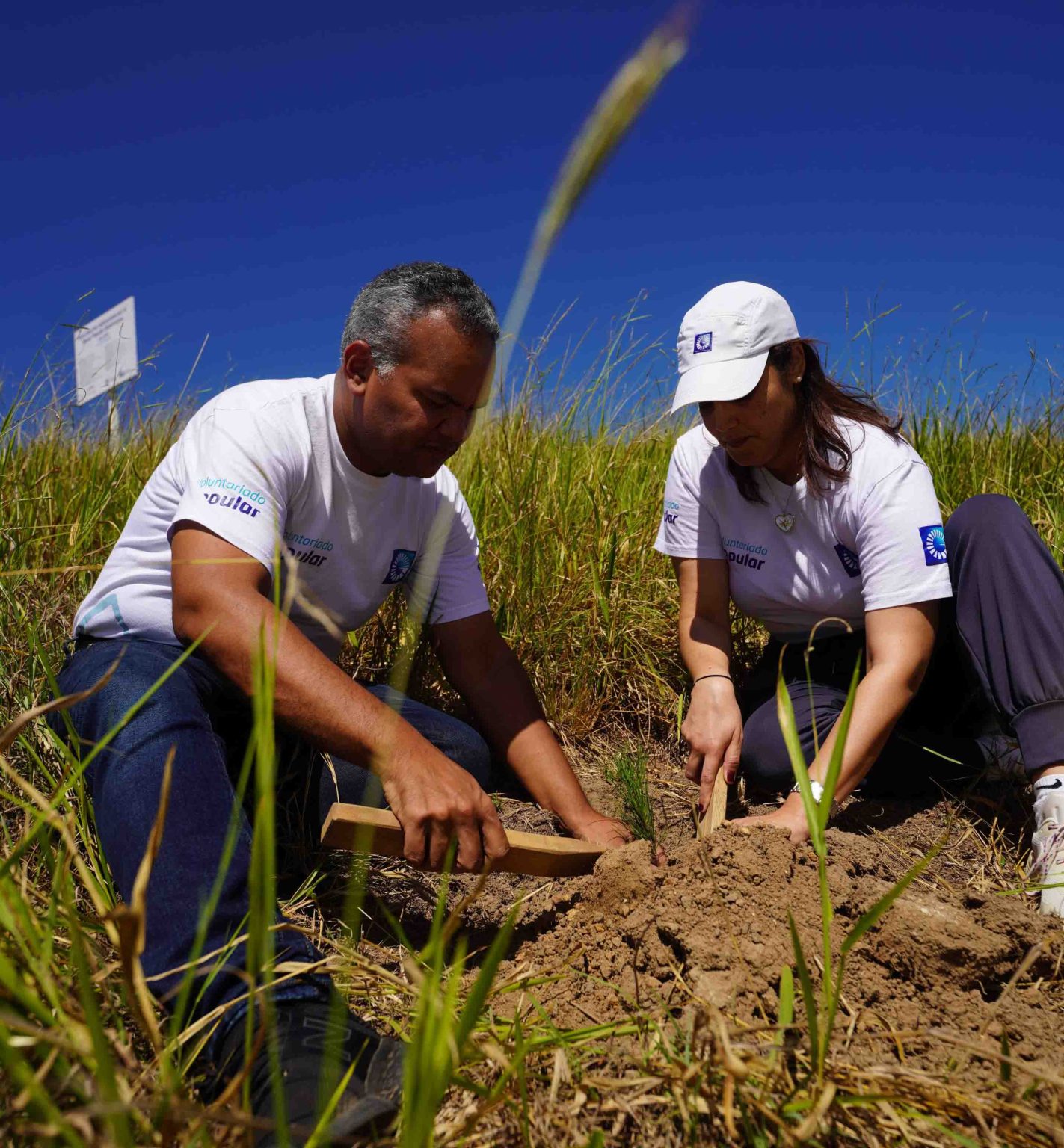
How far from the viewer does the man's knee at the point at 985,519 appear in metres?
2.19

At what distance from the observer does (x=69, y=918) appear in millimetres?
775

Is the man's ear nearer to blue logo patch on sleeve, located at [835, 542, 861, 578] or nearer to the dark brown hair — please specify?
the dark brown hair

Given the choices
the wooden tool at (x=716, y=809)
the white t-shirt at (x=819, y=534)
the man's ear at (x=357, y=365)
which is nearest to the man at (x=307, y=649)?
the man's ear at (x=357, y=365)

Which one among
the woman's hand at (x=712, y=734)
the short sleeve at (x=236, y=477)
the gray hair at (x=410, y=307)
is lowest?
the woman's hand at (x=712, y=734)

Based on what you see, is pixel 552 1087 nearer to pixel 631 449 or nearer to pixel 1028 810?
pixel 1028 810

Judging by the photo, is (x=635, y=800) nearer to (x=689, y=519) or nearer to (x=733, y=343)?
(x=689, y=519)

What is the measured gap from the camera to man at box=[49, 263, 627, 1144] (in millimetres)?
1354

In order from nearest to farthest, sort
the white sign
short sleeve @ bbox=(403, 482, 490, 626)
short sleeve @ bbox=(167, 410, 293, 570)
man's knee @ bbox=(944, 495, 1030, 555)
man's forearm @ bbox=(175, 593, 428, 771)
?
1. man's forearm @ bbox=(175, 593, 428, 771)
2. short sleeve @ bbox=(167, 410, 293, 570)
3. man's knee @ bbox=(944, 495, 1030, 555)
4. short sleeve @ bbox=(403, 482, 490, 626)
5. the white sign

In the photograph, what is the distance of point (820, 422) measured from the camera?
227cm

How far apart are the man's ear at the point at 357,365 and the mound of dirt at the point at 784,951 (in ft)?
4.13

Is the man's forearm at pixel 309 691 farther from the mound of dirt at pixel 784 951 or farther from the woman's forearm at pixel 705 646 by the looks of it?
the woman's forearm at pixel 705 646

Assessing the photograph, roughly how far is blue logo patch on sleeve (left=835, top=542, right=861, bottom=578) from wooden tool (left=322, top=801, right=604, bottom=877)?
1.04 m

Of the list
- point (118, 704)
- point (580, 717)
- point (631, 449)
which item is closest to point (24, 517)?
point (118, 704)

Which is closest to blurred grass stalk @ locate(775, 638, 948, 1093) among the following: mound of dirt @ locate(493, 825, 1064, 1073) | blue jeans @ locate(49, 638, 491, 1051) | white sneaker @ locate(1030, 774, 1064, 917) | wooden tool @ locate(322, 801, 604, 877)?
mound of dirt @ locate(493, 825, 1064, 1073)
